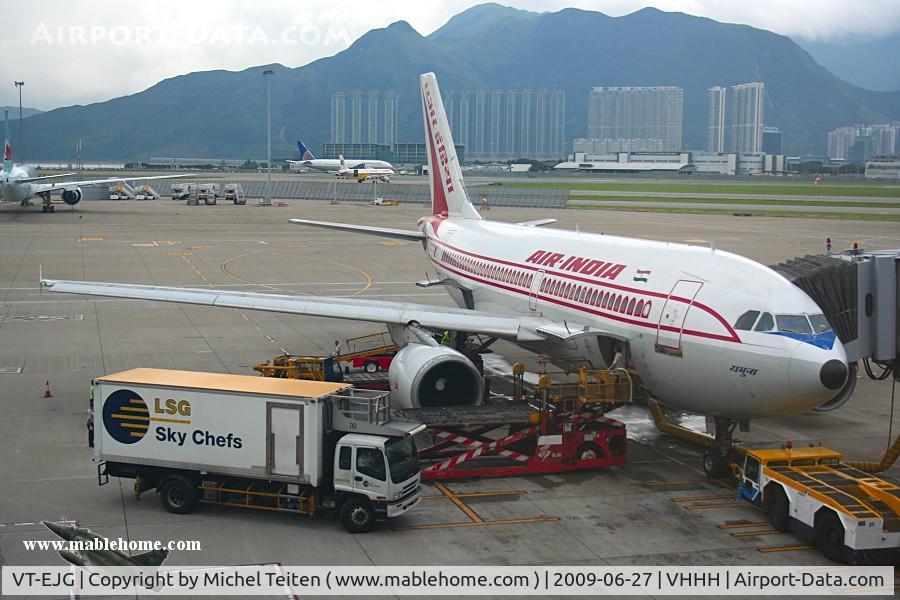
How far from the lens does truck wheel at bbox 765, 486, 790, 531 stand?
17406 millimetres

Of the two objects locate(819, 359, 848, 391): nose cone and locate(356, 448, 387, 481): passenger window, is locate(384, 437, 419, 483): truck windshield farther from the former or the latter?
locate(819, 359, 848, 391): nose cone

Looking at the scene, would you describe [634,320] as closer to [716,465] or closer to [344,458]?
[716,465]

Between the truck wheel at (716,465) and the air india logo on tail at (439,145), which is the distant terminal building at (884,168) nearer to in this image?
the air india logo on tail at (439,145)

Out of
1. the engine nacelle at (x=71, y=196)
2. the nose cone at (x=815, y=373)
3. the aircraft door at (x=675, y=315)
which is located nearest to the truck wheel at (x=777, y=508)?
the nose cone at (x=815, y=373)

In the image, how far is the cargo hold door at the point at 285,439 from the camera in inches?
672

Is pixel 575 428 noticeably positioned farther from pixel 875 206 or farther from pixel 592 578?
pixel 875 206

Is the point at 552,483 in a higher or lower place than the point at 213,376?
lower

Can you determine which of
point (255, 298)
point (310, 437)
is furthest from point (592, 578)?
point (255, 298)

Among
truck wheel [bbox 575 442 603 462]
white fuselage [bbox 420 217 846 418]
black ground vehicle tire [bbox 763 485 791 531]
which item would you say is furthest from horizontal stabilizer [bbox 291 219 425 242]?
black ground vehicle tire [bbox 763 485 791 531]

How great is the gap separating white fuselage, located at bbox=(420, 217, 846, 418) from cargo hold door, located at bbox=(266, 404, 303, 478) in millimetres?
7904

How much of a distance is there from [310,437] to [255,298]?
31.8 ft

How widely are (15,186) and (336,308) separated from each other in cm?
7608

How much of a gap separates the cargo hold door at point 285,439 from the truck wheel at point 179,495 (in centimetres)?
166

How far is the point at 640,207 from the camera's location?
116 meters
